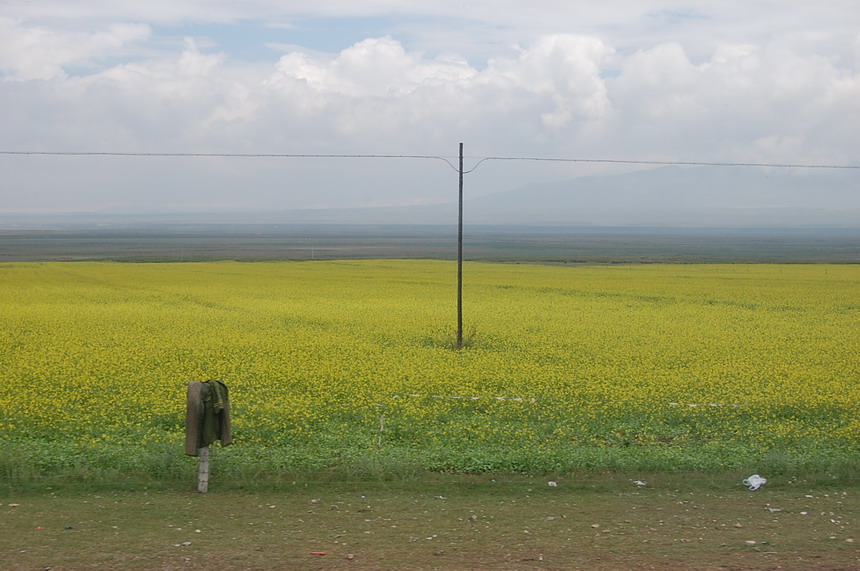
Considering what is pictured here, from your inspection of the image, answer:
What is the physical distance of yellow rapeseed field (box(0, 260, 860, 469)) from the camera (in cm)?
1266

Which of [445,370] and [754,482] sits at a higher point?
[754,482]

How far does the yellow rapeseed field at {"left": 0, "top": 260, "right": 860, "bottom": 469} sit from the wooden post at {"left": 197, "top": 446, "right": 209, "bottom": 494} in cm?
280

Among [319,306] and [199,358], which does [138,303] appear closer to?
[319,306]

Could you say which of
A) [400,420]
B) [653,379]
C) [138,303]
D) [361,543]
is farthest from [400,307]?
[361,543]

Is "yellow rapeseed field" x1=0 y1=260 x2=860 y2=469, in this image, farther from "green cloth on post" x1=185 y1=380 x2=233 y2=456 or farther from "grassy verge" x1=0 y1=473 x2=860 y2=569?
"green cloth on post" x1=185 y1=380 x2=233 y2=456

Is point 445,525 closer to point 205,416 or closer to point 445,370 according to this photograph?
point 205,416

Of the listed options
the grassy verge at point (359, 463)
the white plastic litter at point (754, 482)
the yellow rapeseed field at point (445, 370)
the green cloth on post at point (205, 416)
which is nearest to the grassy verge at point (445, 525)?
the white plastic litter at point (754, 482)

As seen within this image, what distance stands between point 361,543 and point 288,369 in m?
11.3

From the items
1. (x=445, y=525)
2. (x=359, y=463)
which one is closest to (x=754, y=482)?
(x=445, y=525)

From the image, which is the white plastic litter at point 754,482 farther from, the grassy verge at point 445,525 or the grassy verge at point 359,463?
the grassy verge at point 359,463

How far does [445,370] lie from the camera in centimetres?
1855

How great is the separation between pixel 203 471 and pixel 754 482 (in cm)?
582

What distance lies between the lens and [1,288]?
44.6 metres

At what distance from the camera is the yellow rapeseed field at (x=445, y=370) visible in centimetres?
1266
